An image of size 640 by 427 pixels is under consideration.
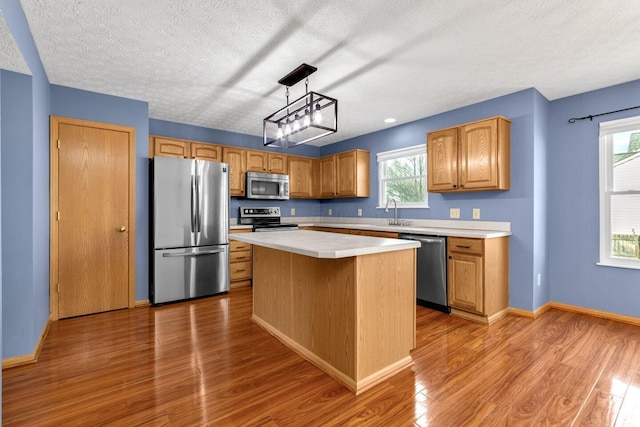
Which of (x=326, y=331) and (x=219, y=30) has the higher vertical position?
(x=219, y=30)

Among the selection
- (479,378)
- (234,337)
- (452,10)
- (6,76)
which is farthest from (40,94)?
(479,378)

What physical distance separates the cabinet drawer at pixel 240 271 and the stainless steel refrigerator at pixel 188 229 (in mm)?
254

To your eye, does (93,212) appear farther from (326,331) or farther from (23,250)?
(326,331)

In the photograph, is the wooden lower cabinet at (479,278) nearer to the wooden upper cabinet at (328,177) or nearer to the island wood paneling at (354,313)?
the island wood paneling at (354,313)

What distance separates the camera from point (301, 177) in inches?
223

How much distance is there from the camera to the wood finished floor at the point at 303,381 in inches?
67.3

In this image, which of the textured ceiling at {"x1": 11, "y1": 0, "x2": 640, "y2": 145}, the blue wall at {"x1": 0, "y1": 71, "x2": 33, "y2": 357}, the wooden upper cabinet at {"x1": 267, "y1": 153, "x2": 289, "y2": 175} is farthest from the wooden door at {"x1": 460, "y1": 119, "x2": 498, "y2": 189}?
the blue wall at {"x1": 0, "y1": 71, "x2": 33, "y2": 357}

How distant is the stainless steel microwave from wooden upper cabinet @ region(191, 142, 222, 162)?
0.54 meters

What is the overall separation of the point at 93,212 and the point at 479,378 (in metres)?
3.97

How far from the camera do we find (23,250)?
235cm

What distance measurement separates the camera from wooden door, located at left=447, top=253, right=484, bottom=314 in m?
3.11

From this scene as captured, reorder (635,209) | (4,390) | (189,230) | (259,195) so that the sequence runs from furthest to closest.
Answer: (259,195) < (189,230) < (635,209) < (4,390)

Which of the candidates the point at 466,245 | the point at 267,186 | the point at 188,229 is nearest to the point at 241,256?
the point at 188,229

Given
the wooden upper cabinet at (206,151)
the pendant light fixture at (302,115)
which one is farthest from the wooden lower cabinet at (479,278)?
the wooden upper cabinet at (206,151)
